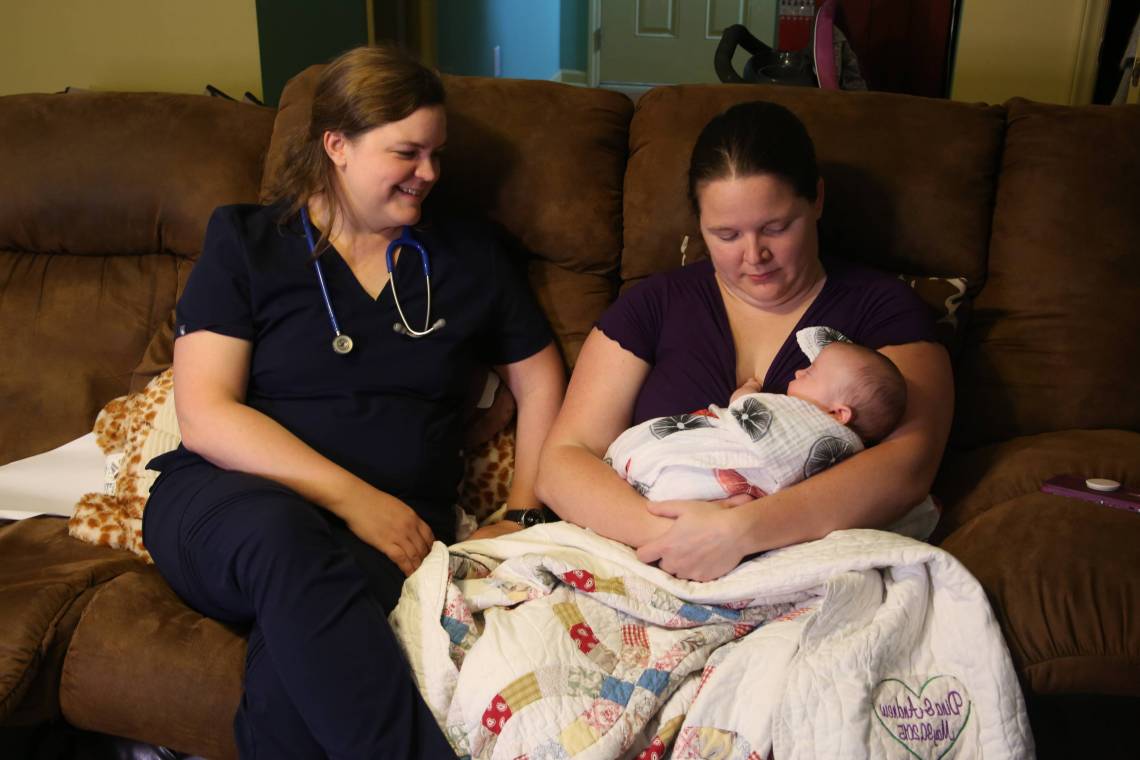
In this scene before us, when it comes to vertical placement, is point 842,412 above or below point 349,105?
below

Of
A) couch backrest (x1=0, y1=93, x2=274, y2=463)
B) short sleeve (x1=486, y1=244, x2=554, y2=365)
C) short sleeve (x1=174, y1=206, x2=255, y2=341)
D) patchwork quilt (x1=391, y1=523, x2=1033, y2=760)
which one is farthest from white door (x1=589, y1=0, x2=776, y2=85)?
patchwork quilt (x1=391, y1=523, x2=1033, y2=760)

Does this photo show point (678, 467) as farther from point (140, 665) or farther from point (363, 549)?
point (140, 665)

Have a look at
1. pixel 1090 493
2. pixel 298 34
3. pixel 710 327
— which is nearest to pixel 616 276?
pixel 710 327

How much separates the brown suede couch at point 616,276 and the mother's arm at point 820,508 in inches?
4.6

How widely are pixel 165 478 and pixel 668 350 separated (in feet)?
2.78

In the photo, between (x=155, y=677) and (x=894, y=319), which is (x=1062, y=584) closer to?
(x=894, y=319)

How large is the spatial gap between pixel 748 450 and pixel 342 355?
0.68m

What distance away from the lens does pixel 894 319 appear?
64.8 inches

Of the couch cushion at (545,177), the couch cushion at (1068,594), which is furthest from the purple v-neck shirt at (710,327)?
the couch cushion at (1068,594)

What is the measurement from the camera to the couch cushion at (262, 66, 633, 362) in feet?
6.44

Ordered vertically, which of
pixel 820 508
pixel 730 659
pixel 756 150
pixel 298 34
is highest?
pixel 298 34

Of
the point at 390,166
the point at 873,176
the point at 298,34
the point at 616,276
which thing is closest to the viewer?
the point at 390,166

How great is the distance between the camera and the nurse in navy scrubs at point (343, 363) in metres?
1.47

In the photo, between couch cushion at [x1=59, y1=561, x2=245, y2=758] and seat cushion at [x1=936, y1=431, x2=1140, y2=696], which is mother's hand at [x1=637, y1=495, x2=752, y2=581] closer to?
seat cushion at [x1=936, y1=431, x2=1140, y2=696]
